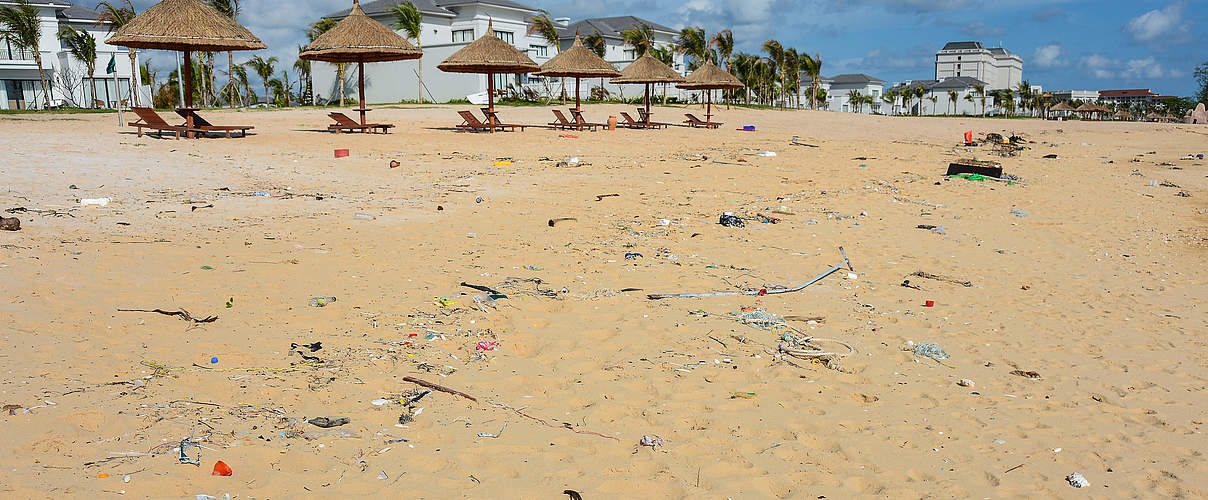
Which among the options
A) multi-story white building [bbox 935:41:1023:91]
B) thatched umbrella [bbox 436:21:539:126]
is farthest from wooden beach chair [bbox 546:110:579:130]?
multi-story white building [bbox 935:41:1023:91]

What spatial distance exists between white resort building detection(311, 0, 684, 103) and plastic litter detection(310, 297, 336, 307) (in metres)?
26.7

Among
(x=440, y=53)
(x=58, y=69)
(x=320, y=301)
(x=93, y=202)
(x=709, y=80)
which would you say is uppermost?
(x=440, y=53)

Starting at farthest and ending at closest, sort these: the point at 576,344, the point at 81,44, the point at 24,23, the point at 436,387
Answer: the point at 81,44
the point at 24,23
the point at 576,344
the point at 436,387

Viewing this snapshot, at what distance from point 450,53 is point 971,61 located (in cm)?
7731

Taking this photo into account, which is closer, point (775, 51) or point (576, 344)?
point (576, 344)

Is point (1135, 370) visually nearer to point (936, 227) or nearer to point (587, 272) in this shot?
point (587, 272)

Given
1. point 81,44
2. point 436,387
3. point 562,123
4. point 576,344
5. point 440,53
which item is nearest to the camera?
point 436,387

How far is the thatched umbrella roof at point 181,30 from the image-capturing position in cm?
1251

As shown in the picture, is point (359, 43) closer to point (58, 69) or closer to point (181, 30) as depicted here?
point (181, 30)

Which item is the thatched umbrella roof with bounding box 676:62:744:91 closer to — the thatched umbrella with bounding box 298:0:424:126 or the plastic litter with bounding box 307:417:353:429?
the thatched umbrella with bounding box 298:0:424:126

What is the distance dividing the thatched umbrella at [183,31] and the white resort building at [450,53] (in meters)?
16.8

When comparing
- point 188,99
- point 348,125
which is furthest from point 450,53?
point 188,99

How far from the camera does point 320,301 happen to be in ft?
13.9

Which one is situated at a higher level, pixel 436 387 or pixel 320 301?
pixel 320 301
